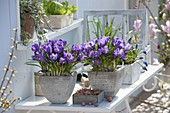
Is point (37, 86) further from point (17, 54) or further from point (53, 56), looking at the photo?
point (53, 56)

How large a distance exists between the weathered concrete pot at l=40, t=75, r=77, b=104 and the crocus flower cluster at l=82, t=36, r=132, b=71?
17 centimetres

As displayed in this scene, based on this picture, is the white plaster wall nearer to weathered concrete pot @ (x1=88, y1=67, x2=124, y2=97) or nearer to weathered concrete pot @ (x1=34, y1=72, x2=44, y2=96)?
weathered concrete pot @ (x1=34, y1=72, x2=44, y2=96)

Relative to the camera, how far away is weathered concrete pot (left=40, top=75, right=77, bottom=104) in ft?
7.86

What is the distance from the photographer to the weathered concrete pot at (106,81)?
2516 mm

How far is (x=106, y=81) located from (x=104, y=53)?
0.48ft

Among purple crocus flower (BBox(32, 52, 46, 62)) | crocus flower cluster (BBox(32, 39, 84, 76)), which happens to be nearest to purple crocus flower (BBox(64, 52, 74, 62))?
crocus flower cluster (BBox(32, 39, 84, 76))

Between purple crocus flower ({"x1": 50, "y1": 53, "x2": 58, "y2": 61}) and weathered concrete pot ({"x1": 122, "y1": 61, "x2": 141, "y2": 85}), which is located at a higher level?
purple crocus flower ({"x1": 50, "y1": 53, "x2": 58, "y2": 61})

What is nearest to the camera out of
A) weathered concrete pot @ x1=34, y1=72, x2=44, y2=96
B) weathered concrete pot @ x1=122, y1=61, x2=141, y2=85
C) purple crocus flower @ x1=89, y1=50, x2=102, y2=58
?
purple crocus flower @ x1=89, y1=50, x2=102, y2=58

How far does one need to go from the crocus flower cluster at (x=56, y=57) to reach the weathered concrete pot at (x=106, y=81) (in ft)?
0.50

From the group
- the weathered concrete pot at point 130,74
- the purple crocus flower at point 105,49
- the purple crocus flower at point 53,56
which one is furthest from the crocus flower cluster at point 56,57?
the weathered concrete pot at point 130,74

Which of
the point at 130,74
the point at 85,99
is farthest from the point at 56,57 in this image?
the point at 130,74

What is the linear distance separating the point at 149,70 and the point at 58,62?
3.69 feet

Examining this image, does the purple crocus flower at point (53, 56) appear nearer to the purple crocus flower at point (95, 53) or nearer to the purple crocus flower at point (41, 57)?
the purple crocus flower at point (41, 57)

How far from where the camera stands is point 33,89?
2727 mm
